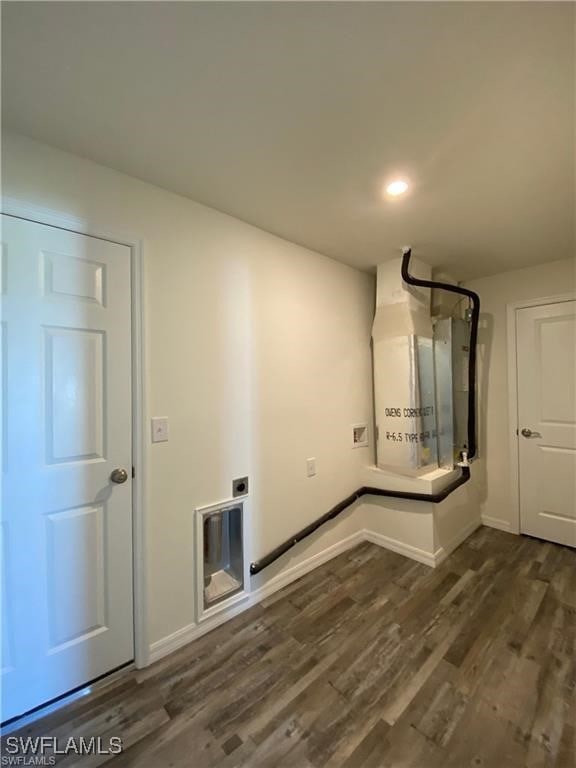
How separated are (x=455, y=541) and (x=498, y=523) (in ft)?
2.20

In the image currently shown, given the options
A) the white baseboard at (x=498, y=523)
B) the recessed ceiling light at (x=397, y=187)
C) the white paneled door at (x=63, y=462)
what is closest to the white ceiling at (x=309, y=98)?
the recessed ceiling light at (x=397, y=187)

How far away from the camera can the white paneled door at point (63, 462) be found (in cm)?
122

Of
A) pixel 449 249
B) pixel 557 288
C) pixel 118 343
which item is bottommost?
pixel 118 343

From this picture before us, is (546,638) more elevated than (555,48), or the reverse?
(555,48)

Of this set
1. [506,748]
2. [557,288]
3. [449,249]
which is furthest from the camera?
[557,288]

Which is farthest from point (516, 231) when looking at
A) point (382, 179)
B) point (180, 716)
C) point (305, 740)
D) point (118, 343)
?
point (180, 716)

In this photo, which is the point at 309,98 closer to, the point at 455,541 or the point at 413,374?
the point at 413,374

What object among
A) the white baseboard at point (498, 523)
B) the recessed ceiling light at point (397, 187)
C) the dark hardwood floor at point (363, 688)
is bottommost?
the dark hardwood floor at point (363, 688)

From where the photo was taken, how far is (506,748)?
113 centimetres

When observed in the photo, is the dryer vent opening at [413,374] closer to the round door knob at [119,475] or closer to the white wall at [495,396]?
the white wall at [495,396]

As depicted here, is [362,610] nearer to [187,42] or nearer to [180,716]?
[180,716]

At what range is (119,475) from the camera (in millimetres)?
1447

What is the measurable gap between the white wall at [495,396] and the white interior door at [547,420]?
12 centimetres

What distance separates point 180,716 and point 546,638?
73.2 inches
